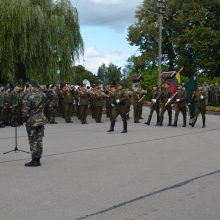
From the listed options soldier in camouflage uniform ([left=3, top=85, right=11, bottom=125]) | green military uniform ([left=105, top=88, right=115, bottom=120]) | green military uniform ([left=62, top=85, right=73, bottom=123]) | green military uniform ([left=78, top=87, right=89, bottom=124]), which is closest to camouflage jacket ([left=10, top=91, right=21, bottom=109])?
soldier in camouflage uniform ([left=3, top=85, right=11, bottom=125])

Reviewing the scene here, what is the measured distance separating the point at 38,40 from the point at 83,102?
21.2 feet

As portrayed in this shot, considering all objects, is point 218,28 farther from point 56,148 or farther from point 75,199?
point 75,199

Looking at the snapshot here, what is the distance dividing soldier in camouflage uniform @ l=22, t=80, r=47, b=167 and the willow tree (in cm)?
1687

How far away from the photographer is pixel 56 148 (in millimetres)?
13750

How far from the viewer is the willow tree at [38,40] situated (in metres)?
27.5

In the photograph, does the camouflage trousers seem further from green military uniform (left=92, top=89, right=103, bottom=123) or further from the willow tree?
the willow tree

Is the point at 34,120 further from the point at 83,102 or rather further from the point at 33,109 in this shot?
the point at 83,102

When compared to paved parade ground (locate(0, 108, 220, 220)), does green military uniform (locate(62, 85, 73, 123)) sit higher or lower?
higher

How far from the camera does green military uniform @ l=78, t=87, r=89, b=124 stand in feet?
75.2

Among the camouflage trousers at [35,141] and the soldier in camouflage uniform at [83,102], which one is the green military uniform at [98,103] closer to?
the soldier in camouflage uniform at [83,102]

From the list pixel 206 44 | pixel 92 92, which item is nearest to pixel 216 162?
pixel 92 92

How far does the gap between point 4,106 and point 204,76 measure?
120 feet

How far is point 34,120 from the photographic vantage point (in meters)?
10.7

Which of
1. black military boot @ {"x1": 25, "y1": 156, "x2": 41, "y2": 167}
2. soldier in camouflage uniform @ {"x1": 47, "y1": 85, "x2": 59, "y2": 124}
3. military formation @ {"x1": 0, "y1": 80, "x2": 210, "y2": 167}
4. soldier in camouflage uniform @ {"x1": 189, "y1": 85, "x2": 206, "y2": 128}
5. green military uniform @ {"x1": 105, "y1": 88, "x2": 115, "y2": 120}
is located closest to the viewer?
black military boot @ {"x1": 25, "y1": 156, "x2": 41, "y2": 167}
